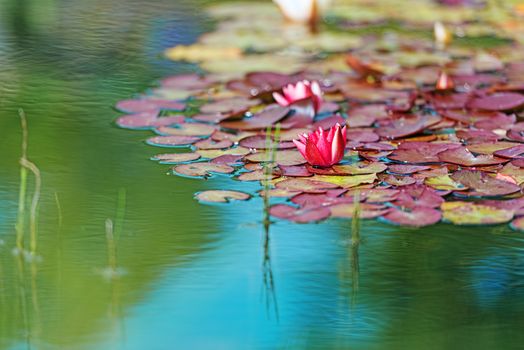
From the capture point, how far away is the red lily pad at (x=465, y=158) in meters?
1.96

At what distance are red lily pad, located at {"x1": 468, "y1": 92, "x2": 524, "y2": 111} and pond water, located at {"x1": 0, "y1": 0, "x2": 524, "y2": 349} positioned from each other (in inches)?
29.3

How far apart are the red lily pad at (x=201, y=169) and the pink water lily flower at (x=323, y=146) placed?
15cm

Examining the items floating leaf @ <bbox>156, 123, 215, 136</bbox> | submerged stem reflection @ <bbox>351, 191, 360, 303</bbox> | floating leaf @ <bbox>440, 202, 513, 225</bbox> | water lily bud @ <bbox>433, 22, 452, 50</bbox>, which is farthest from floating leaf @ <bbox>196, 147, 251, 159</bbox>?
water lily bud @ <bbox>433, 22, 452, 50</bbox>

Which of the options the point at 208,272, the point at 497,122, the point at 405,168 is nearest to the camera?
the point at 208,272

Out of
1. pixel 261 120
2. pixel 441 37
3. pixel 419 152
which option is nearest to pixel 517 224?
pixel 419 152

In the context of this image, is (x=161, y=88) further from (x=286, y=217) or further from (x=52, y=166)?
(x=286, y=217)

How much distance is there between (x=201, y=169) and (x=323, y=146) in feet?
0.76

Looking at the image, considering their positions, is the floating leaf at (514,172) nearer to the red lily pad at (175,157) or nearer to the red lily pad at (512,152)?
the red lily pad at (512,152)

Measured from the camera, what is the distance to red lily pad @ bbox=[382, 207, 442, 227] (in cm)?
167

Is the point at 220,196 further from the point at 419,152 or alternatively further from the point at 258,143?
the point at 419,152

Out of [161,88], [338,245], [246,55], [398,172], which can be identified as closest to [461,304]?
[338,245]

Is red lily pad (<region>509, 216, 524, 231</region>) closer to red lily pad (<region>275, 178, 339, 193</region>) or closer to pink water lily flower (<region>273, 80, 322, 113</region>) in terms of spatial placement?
red lily pad (<region>275, 178, 339, 193</region>)

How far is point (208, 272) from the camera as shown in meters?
1.48

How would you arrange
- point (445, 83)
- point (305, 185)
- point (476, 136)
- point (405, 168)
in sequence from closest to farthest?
point (305, 185)
point (405, 168)
point (476, 136)
point (445, 83)
